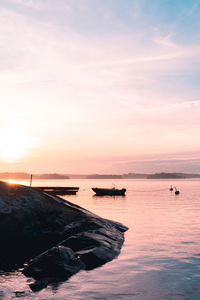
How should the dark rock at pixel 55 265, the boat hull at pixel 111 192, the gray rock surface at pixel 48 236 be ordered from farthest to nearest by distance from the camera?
the boat hull at pixel 111 192
the gray rock surface at pixel 48 236
the dark rock at pixel 55 265

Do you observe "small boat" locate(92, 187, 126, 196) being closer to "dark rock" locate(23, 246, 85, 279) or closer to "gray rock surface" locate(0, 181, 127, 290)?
"gray rock surface" locate(0, 181, 127, 290)

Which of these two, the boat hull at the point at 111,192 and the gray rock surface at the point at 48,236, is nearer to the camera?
the gray rock surface at the point at 48,236

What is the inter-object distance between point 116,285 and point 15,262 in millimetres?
3857

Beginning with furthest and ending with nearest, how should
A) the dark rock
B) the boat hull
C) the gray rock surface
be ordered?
the boat hull, the gray rock surface, the dark rock

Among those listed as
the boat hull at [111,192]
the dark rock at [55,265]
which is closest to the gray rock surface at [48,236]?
the dark rock at [55,265]

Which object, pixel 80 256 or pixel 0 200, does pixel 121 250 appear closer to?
pixel 80 256

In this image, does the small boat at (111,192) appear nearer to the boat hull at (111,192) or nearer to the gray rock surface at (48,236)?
the boat hull at (111,192)

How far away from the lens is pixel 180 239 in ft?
58.6

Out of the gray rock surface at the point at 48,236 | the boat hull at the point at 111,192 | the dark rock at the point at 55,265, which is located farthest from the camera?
the boat hull at the point at 111,192

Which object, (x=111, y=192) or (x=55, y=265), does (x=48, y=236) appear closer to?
(x=55, y=265)

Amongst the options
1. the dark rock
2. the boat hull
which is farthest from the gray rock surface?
the boat hull

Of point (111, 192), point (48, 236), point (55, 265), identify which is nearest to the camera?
point (55, 265)

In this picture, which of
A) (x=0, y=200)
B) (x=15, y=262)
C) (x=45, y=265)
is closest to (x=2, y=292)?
(x=45, y=265)

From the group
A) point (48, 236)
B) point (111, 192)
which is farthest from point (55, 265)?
point (111, 192)
